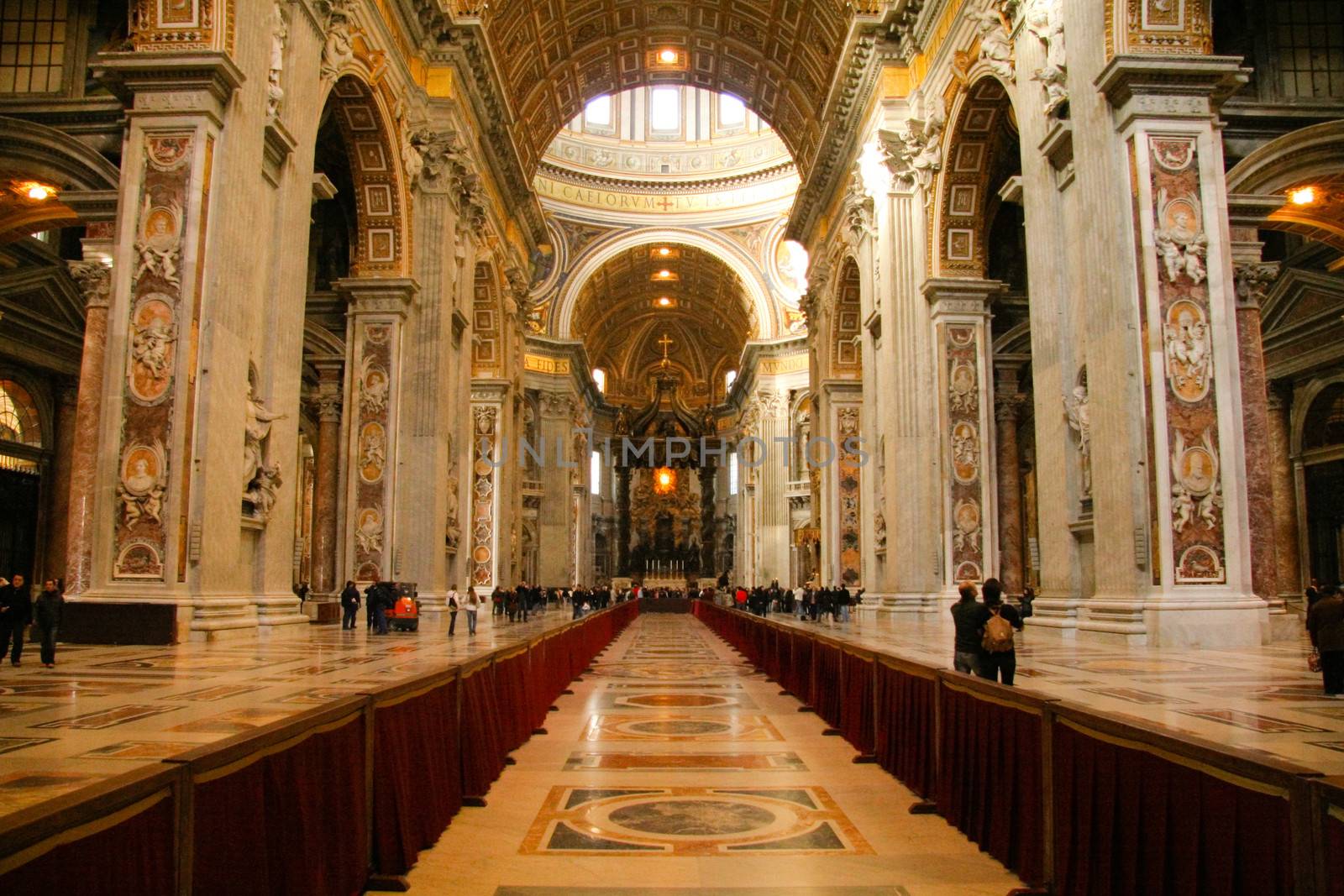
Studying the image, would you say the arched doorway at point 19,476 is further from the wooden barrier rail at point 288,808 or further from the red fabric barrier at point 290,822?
the red fabric barrier at point 290,822

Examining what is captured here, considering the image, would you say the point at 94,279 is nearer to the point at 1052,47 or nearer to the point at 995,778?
the point at 1052,47

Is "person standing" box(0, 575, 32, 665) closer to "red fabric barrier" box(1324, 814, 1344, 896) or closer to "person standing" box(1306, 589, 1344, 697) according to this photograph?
"red fabric barrier" box(1324, 814, 1344, 896)

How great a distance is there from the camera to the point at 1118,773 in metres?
3.13

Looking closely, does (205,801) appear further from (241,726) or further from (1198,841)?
(241,726)

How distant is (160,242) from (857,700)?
27.4ft

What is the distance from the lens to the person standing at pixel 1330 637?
6875mm

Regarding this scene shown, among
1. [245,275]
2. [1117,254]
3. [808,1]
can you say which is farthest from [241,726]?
[808,1]

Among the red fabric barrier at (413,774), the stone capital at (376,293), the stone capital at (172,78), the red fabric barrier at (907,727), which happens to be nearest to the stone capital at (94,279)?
the stone capital at (172,78)

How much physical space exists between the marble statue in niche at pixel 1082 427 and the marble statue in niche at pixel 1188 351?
127cm

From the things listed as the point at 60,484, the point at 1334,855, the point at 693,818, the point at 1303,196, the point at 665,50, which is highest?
the point at 665,50

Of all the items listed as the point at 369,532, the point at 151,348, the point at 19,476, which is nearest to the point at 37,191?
the point at 151,348

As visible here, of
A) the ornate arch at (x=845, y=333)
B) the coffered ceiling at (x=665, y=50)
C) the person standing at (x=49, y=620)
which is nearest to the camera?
the person standing at (x=49, y=620)

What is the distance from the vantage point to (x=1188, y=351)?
10.4m

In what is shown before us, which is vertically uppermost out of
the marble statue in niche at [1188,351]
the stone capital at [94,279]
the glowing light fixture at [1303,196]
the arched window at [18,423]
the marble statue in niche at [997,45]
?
the marble statue in niche at [997,45]
